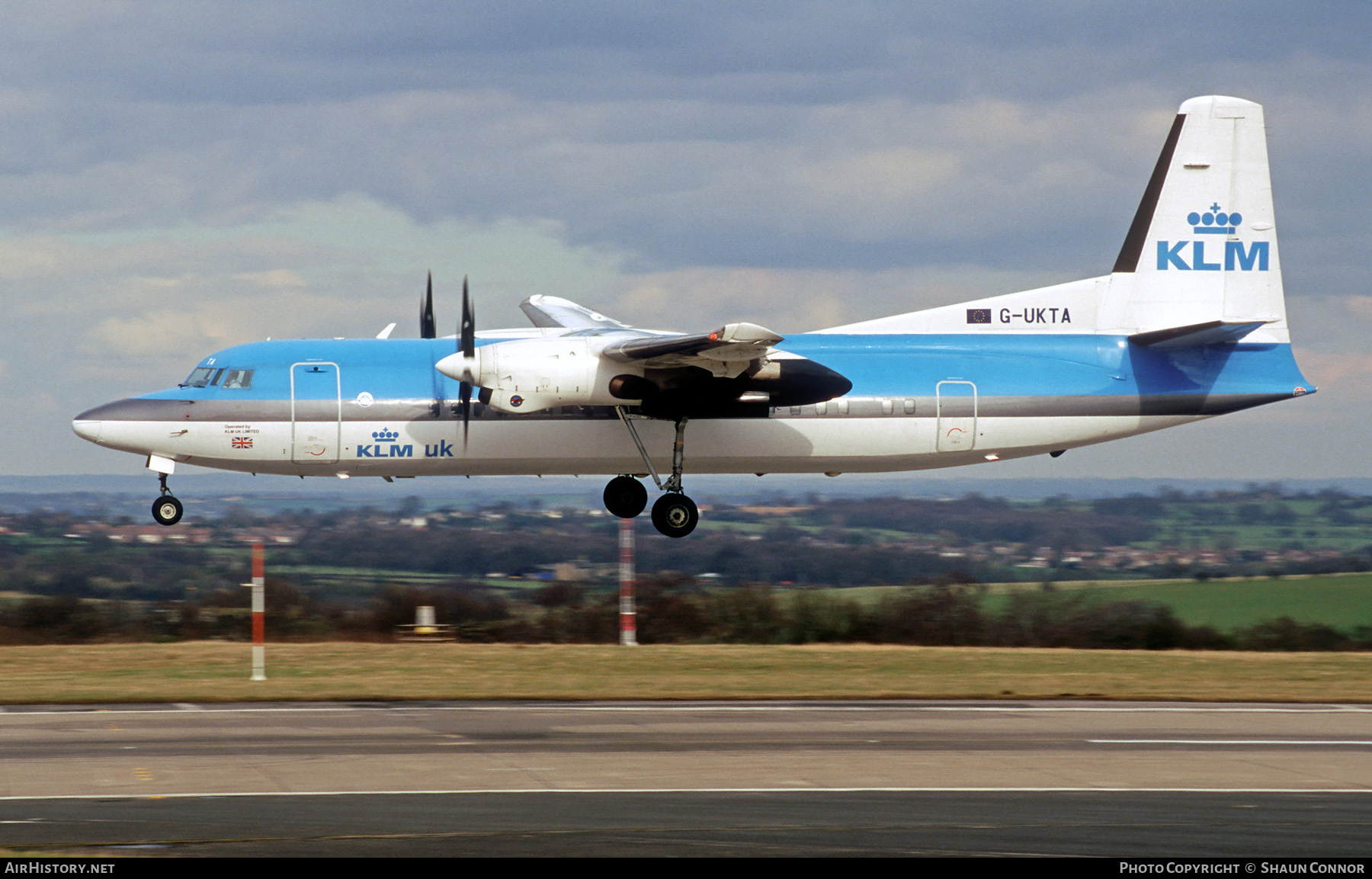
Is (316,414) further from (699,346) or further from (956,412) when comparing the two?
(956,412)

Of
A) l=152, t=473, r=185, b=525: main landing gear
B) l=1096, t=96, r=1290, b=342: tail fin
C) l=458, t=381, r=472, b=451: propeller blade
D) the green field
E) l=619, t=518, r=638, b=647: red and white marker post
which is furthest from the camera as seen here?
the green field

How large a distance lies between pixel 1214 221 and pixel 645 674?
1490cm

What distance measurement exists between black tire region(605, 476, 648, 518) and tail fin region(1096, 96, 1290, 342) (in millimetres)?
10842

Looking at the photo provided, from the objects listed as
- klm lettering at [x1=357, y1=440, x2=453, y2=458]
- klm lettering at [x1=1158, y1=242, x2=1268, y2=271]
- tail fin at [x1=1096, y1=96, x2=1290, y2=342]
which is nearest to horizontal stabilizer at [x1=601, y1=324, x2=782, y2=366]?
klm lettering at [x1=357, y1=440, x2=453, y2=458]

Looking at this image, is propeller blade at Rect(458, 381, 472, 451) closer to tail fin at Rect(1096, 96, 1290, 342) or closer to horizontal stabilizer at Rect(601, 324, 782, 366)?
horizontal stabilizer at Rect(601, 324, 782, 366)

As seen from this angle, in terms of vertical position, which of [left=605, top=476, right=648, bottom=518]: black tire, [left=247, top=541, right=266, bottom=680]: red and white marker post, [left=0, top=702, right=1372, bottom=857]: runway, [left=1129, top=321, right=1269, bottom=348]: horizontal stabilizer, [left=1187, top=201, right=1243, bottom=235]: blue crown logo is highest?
[left=1187, top=201, right=1243, bottom=235]: blue crown logo

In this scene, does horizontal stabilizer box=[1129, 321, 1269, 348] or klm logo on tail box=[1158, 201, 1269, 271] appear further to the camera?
klm logo on tail box=[1158, 201, 1269, 271]

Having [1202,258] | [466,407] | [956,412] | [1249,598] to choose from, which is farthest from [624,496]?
[1249,598]

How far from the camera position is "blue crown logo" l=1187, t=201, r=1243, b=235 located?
1118 inches

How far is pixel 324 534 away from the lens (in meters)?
48.9

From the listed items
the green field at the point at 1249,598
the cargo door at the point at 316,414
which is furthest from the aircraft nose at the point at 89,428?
the green field at the point at 1249,598

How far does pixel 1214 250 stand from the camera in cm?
2834

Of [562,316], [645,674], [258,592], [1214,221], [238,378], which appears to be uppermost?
[1214,221]

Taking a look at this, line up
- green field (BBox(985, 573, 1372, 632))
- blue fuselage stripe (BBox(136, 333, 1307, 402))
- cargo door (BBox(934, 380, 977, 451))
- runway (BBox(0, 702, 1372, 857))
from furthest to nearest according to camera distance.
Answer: green field (BBox(985, 573, 1372, 632)) < cargo door (BBox(934, 380, 977, 451)) < blue fuselage stripe (BBox(136, 333, 1307, 402)) < runway (BBox(0, 702, 1372, 857))
